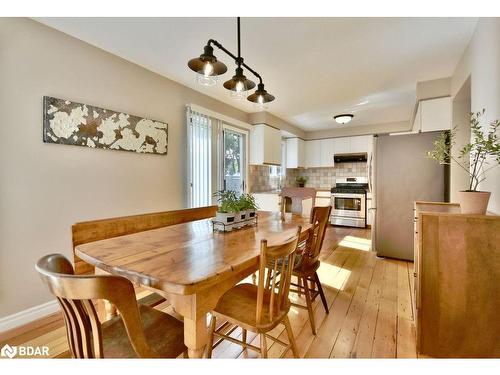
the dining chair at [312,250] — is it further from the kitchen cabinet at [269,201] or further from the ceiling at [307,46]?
the kitchen cabinet at [269,201]

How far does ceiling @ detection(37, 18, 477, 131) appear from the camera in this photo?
196 centimetres

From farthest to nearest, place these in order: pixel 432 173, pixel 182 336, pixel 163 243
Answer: pixel 432 173 < pixel 163 243 < pixel 182 336

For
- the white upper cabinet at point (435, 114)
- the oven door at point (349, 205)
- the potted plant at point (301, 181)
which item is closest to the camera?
the white upper cabinet at point (435, 114)

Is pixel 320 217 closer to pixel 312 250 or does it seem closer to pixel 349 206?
pixel 312 250

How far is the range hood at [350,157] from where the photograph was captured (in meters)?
5.66

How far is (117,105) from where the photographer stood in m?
2.48

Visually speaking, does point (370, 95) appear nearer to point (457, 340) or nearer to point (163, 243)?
point (457, 340)

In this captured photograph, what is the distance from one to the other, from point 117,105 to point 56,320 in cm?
198

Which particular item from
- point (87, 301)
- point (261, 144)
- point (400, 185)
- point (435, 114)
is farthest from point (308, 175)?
point (87, 301)

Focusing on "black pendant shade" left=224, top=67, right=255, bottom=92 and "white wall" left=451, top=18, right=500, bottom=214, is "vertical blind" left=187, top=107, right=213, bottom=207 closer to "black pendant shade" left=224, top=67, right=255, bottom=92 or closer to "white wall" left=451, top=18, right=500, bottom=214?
"black pendant shade" left=224, top=67, right=255, bottom=92

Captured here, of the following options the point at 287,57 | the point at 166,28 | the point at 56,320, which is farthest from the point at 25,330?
the point at 287,57

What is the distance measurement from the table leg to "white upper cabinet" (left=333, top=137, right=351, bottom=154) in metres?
5.59

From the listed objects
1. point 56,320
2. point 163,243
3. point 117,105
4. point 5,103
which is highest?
point 117,105

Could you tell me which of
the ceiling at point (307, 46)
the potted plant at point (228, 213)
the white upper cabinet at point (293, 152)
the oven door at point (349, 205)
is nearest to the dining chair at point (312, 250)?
the potted plant at point (228, 213)
